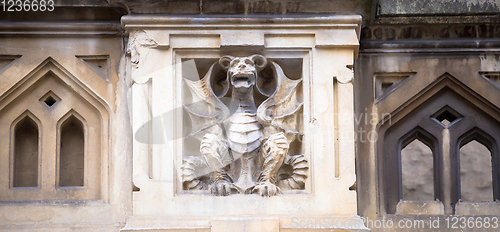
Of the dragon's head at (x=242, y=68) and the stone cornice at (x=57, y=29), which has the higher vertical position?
the stone cornice at (x=57, y=29)

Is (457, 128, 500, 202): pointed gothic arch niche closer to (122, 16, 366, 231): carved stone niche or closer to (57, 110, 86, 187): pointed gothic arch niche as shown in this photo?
(122, 16, 366, 231): carved stone niche

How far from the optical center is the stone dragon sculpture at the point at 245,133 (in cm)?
452

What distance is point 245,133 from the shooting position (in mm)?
4613

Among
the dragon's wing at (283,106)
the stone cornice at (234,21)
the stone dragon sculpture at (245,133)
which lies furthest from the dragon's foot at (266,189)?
the stone cornice at (234,21)

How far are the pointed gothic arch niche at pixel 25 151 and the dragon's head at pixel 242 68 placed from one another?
161cm

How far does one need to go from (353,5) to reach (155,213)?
2122mm

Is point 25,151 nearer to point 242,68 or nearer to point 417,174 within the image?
point 242,68

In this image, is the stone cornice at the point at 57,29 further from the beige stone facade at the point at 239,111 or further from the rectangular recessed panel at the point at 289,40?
the rectangular recessed panel at the point at 289,40

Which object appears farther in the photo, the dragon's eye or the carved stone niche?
the dragon's eye

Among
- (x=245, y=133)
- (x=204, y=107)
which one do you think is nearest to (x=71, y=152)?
(x=204, y=107)

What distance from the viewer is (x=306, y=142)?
4602 mm

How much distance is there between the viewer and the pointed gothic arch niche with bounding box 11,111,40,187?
5.02 meters

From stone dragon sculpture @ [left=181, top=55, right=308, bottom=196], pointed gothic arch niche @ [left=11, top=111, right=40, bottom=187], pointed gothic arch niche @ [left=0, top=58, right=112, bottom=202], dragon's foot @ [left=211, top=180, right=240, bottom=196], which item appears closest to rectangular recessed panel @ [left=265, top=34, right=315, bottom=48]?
stone dragon sculpture @ [left=181, top=55, right=308, bottom=196]

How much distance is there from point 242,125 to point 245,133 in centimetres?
7
